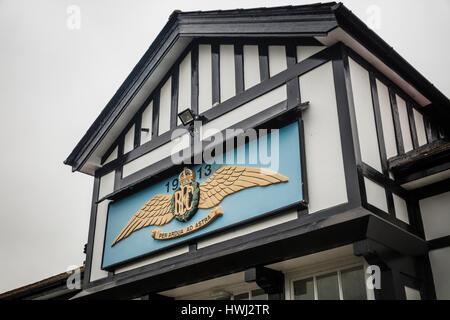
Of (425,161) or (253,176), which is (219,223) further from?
(425,161)

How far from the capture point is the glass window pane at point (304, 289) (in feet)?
22.8

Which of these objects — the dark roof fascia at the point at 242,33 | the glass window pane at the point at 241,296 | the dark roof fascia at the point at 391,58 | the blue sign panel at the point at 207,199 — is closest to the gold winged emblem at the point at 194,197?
the blue sign panel at the point at 207,199

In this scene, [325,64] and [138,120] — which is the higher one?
[138,120]

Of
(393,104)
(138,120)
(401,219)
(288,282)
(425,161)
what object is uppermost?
(138,120)

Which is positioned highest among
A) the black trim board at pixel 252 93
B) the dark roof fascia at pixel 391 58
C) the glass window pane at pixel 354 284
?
the dark roof fascia at pixel 391 58

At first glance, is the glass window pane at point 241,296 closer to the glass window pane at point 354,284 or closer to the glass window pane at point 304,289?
the glass window pane at point 304,289

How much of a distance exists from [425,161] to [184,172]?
3585mm

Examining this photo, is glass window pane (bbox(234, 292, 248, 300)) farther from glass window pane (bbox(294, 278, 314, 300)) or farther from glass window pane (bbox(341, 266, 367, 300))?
glass window pane (bbox(341, 266, 367, 300))

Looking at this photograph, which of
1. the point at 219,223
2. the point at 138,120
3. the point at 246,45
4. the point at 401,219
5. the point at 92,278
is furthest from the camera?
the point at 138,120

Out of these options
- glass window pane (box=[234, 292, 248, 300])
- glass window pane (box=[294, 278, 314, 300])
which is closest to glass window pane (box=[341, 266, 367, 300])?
glass window pane (box=[294, 278, 314, 300])

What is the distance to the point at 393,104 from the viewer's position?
7805 mm

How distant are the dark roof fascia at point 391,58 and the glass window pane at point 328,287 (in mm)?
3110

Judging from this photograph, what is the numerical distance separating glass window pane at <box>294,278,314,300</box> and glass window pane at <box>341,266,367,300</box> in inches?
19.0
